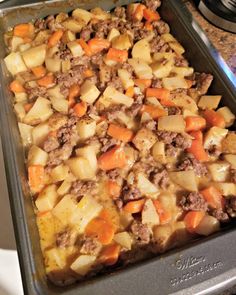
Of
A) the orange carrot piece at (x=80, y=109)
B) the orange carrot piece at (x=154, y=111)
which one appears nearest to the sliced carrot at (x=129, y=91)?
the orange carrot piece at (x=154, y=111)

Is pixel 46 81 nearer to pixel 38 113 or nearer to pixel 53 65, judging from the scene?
pixel 53 65

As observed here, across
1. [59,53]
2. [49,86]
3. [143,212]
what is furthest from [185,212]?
[59,53]

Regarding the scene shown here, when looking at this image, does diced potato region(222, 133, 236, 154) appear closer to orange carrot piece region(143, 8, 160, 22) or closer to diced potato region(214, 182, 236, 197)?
diced potato region(214, 182, 236, 197)

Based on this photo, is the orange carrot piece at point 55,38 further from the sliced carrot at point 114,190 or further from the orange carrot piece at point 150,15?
the sliced carrot at point 114,190

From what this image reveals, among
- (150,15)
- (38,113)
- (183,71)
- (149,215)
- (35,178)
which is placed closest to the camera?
(149,215)

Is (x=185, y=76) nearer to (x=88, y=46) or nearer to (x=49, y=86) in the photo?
(x=88, y=46)

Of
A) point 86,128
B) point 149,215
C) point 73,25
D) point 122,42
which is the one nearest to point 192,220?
point 149,215
